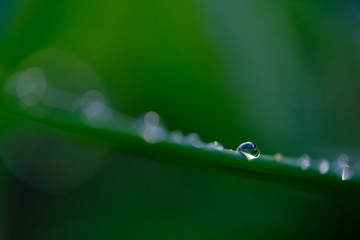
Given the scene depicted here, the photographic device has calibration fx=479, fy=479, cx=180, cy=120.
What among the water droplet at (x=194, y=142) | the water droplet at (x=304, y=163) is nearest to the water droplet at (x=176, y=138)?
the water droplet at (x=194, y=142)

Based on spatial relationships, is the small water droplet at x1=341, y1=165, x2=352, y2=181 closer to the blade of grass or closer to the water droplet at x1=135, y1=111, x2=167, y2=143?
the blade of grass

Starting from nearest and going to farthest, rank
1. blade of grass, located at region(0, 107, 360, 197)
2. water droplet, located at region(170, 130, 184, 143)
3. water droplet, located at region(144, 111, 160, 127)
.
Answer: blade of grass, located at region(0, 107, 360, 197) < water droplet, located at region(170, 130, 184, 143) < water droplet, located at region(144, 111, 160, 127)

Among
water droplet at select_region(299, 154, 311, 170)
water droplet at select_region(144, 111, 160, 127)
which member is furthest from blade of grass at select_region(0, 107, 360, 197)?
water droplet at select_region(144, 111, 160, 127)

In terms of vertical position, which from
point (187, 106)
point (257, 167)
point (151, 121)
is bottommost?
point (257, 167)

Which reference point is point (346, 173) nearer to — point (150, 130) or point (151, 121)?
point (150, 130)

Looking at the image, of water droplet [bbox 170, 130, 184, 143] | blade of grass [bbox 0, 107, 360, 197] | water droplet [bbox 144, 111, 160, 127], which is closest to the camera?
blade of grass [bbox 0, 107, 360, 197]

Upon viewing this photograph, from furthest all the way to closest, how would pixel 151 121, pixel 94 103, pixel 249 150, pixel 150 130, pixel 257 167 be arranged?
1. pixel 94 103
2. pixel 151 121
3. pixel 150 130
4. pixel 249 150
5. pixel 257 167

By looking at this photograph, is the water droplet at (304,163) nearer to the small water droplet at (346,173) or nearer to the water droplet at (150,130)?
the small water droplet at (346,173)

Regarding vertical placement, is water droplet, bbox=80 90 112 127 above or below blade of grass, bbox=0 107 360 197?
above

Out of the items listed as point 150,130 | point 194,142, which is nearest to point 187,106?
point 150,130
